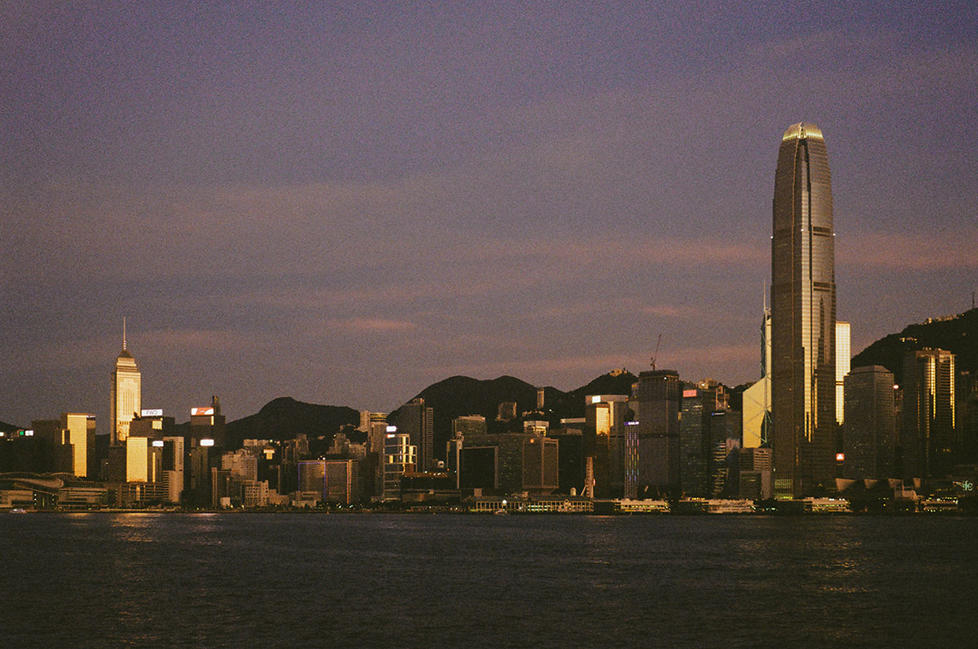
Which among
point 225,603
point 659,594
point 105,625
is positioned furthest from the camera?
point 659,594

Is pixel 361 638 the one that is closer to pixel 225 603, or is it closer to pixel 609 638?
pixel 609 638

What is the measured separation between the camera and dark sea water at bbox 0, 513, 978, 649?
7281 cm

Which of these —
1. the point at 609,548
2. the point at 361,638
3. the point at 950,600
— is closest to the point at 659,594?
the point at 950,600

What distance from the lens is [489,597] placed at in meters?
93.7

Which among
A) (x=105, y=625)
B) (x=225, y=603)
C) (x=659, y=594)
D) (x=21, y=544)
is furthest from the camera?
(x=21, y=544)

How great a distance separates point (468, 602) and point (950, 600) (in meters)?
36.6

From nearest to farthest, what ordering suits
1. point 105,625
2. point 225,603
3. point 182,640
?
point 182,640, point 105,625, point 225,603

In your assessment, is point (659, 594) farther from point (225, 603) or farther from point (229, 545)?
point (229, 545)

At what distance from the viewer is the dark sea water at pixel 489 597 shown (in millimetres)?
72812

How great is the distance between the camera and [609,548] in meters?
162

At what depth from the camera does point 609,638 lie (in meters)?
72.2

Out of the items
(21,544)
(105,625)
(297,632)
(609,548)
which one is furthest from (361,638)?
(21,544)

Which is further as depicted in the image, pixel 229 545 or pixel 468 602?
pixel 229 545

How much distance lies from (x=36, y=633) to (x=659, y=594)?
45706mm
